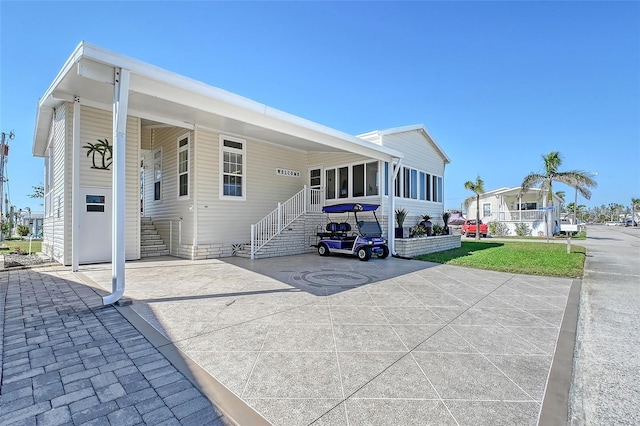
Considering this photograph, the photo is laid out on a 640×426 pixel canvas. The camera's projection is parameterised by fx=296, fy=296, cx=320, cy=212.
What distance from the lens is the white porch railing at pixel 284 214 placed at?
33.3ft

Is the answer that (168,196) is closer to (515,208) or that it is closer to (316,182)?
(316,182)

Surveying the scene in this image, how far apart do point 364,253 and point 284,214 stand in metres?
3.45

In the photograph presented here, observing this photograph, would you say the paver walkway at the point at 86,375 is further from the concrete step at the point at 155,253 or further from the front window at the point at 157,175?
the front window at the point at 157,175

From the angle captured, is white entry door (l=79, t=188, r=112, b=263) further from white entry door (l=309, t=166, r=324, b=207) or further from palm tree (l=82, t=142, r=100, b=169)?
white entry door (l=309, t=166, r=324, b=207)

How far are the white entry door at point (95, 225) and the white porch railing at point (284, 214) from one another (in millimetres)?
3980

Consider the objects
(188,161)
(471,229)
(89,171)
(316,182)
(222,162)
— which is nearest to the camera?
(89,171)

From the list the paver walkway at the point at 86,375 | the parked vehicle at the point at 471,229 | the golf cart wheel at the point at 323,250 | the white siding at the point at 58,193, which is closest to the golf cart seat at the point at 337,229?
the golf cart wheel at the point at 323,250

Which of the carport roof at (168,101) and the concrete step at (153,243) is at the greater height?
the carport roof at (168,101)

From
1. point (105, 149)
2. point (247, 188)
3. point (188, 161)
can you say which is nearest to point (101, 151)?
point (105, 149)

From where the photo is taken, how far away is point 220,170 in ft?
33.4

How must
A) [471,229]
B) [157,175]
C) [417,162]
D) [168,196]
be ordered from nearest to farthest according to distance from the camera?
[168,196] → [157,175] → [417,162] → [471,229]

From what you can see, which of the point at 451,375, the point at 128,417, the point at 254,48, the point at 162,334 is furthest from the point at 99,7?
the point at 451,375

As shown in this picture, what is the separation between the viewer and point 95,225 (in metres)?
8.05

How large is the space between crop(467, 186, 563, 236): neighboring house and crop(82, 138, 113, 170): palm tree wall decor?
91.0ft
